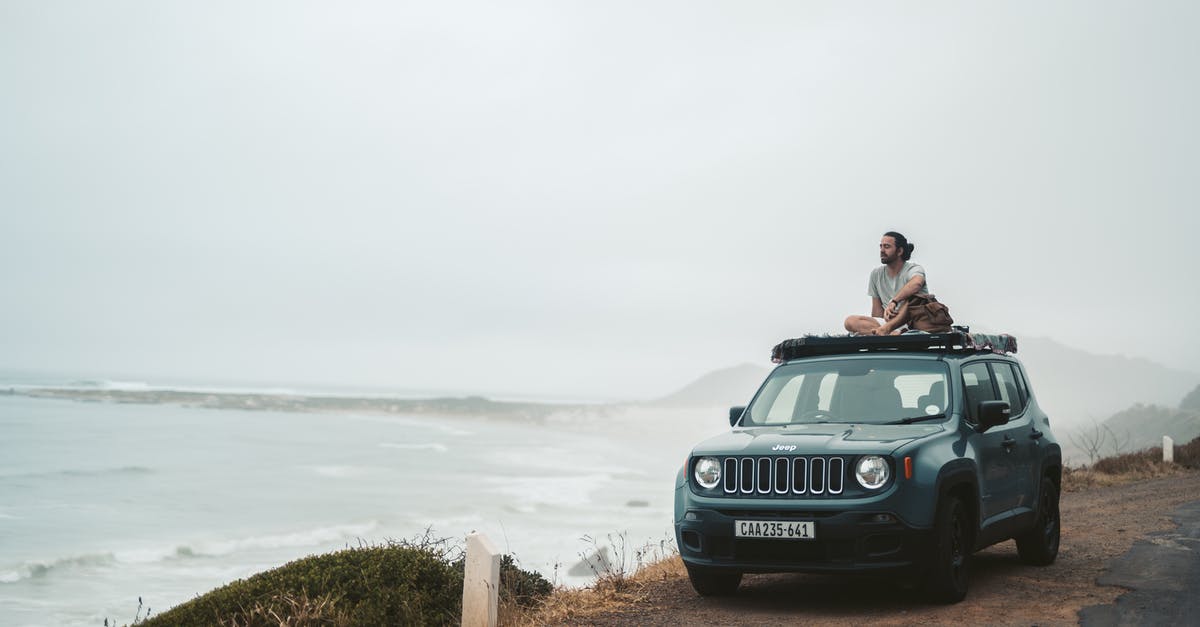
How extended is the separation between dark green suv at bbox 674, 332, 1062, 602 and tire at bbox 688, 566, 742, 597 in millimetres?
17

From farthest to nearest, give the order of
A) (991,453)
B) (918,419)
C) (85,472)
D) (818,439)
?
(85,472) → (991,453) → (918,419) → (818,439)

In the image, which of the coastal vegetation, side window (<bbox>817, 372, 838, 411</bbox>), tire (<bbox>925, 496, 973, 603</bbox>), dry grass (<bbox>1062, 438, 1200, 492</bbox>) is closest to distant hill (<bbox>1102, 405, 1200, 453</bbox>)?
dry grass (<bbox>1062, 438, 1200, 492</bbox>)

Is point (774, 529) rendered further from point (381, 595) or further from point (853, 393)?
point (381, 595)

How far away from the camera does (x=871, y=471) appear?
7070 millimetres

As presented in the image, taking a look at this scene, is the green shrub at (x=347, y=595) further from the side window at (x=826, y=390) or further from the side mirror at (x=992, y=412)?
the side mirror at (x=992, y=412)

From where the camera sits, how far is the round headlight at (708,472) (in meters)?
7.54

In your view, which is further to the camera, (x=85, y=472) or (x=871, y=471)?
(x=85, y=472)

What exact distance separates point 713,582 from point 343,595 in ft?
9.29

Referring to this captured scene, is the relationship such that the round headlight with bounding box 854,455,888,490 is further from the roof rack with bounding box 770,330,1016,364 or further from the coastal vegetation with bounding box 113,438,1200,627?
the coastal vegetation with bounding box 113,438,1200,627

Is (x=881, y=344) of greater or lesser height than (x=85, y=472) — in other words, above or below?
above

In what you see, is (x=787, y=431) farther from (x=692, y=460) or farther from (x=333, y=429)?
(x=333, y=429)

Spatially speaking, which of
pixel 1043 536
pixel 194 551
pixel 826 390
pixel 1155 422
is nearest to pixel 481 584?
pixel 826 390

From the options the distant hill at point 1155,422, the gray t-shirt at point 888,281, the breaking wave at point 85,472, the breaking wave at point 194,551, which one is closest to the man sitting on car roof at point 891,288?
the gray t-shirt at point 888,281

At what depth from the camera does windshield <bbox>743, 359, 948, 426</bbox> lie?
8094mm
